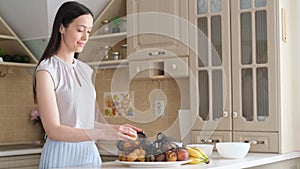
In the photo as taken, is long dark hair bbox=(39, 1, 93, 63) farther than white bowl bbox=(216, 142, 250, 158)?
No

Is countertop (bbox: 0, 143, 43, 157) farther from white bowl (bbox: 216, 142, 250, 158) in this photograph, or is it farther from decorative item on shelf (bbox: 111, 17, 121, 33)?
white bowl (bbox: 216, 142, 250, 158)

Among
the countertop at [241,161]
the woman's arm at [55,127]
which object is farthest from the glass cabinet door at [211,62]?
the woman's arm at [55,127]

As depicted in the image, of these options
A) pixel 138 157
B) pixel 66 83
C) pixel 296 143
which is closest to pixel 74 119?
pixel 66 83

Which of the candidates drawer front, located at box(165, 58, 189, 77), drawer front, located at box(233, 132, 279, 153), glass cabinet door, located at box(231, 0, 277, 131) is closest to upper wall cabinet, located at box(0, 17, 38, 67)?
drawer front, located at box(165, 58, 189, 77)

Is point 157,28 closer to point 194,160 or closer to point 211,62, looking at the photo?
point 211,62

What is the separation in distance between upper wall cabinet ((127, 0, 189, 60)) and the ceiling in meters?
0.49

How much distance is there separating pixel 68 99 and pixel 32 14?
2353 mm

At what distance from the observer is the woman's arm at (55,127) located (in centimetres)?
217

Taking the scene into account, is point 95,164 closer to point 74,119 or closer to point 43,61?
point 74,119

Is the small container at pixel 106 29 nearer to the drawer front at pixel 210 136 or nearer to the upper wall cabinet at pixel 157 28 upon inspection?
the upper wall cabinet at pixel 157 28

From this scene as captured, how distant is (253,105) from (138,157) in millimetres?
1235


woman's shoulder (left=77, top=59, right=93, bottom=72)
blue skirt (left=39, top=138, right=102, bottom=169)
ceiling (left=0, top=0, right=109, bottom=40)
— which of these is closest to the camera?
blue skirt (left=39, top=138, right=102, bottom=169)

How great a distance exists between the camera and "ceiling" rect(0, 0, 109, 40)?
169 inches

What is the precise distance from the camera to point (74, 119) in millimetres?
2277
